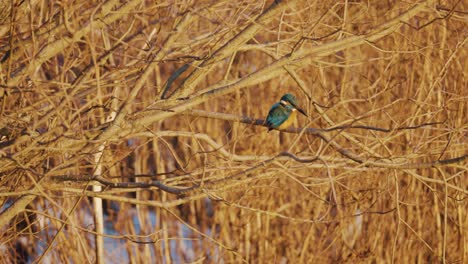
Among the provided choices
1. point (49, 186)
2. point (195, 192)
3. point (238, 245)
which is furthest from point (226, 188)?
point (238, 245)

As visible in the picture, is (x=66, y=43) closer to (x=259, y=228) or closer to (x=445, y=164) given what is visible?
(x=445, y=164)

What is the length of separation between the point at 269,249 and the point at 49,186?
3.73 meters

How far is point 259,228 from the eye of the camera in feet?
24.0

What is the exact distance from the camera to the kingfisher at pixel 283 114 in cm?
486

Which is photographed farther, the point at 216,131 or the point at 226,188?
the point at 216,131

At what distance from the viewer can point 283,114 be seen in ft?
16.4

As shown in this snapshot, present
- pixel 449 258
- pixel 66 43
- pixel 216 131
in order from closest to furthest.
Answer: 1. pixel 66 43
2. pixel 449 258
3. pixel 216 131

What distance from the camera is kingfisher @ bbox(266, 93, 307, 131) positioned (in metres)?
4.86

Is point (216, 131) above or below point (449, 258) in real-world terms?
above

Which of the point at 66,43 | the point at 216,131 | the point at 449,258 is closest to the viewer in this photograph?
the point at 66,43

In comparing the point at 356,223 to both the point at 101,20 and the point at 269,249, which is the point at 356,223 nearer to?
the point at 269,249

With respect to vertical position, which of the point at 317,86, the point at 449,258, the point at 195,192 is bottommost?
the point at 449,258

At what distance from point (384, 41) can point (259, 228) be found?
2016mm

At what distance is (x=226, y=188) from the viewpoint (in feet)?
12.5
